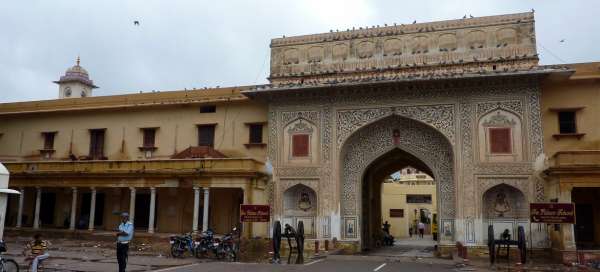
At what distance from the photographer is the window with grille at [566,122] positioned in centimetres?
1869

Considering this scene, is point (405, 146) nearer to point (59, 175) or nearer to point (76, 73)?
point (59, 175)

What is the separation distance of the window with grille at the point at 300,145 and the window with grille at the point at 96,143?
9.60 meters

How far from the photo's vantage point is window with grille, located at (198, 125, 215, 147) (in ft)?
76.0

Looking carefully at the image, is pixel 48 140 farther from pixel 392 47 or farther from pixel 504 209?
pixel 504 209

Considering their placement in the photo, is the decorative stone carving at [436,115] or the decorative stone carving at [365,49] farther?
the decorative stone carving at [365,49]

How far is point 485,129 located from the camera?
752 inches

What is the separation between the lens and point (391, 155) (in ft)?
71.6

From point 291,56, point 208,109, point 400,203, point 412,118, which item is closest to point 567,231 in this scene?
point 412,118

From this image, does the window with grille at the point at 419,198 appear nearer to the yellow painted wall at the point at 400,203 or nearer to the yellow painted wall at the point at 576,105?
the yellow painted wall at the point at 400,203

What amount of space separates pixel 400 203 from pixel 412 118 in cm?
2119

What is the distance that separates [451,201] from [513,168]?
Result: 2445mm

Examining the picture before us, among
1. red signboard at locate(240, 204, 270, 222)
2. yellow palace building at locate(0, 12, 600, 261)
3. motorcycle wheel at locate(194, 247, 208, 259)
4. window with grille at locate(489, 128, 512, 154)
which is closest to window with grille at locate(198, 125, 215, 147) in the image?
yellow palace building at locate(0, 12, 600, 261)

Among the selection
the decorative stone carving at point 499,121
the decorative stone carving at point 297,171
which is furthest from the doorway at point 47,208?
the decorative stone carving at point 499,121

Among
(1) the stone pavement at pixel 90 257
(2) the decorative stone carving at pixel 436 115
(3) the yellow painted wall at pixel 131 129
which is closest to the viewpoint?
(1) the stone pavement at pixel 90 257
